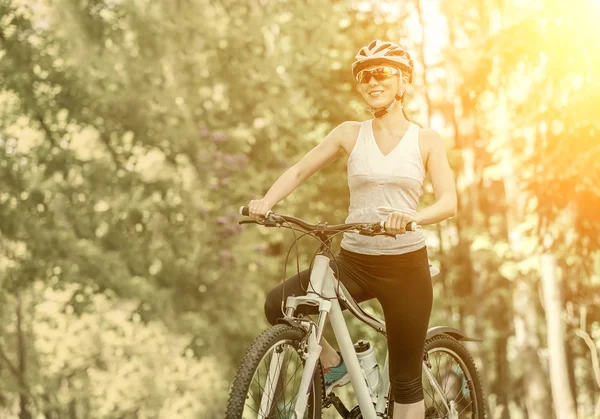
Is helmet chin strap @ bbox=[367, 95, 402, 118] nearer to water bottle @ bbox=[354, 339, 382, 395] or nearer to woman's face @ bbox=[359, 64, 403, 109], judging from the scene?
woman's face @ bbox=[359, 64, 403, 109]

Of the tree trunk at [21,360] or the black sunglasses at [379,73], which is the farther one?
the tree trunk at [21,360]

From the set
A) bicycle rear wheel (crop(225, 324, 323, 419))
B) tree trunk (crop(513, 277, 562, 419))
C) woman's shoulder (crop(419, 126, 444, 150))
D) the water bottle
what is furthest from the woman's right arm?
tree trunk (crop(513, 277, 562, 419))

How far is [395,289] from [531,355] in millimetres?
15256

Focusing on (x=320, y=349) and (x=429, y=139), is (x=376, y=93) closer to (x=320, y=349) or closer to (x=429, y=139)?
(x=429, y=139)

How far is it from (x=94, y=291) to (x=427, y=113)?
834 centimetres

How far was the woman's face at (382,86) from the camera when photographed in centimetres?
467

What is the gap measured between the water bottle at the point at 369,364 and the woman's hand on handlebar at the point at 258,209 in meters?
1.01

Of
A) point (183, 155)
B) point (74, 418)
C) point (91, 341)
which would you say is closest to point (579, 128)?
point (183, 155)

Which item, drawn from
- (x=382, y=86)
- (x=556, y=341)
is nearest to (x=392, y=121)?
(x=382, y=86)

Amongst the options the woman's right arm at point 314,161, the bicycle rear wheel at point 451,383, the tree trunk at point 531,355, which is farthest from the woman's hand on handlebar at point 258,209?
the tree trunk at point 531,355

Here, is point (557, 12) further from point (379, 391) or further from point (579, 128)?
point (379, 391)

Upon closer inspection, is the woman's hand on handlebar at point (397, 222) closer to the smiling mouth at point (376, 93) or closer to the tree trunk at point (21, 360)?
the smiling mouth at point (376, 93)

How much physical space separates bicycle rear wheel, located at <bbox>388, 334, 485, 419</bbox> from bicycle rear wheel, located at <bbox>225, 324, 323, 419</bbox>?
3.96 ft

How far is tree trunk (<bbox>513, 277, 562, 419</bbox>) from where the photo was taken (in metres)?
18.9
